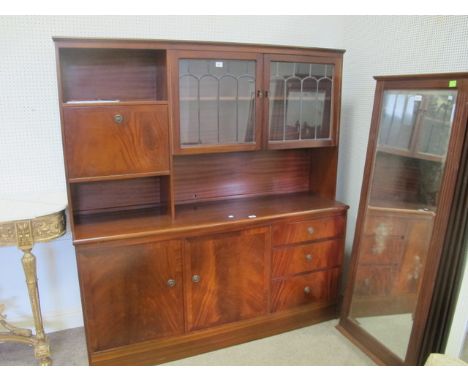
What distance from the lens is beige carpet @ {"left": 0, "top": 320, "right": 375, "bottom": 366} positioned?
84.4 inches

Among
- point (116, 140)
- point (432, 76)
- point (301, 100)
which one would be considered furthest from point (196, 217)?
point (432, 76)

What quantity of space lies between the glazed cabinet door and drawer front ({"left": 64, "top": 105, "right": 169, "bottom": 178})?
10cm

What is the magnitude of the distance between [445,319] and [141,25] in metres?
2.22

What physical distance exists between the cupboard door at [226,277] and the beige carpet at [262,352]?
191 millimetres

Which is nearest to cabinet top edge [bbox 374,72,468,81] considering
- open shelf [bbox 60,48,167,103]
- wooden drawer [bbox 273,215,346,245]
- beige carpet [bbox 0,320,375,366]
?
wooden drawer [bbox 273,215,346,245]

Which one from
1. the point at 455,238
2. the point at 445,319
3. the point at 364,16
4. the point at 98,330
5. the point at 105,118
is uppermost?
the point at 364,16

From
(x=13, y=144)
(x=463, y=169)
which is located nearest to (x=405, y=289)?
(x=463, y=169)

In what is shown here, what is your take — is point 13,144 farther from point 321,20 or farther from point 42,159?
point 321,20

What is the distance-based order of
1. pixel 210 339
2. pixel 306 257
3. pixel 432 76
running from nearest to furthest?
pixel 432 76 < pixel 210 339 < pixel 306 257

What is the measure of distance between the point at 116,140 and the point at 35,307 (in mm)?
976

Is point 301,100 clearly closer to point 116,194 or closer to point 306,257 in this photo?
point 306,257

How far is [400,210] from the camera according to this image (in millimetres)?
2094

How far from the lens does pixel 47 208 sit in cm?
187

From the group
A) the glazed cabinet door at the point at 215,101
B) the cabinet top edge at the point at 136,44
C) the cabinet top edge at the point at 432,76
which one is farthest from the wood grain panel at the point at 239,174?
the cabinet top edge at the point at 432,76
